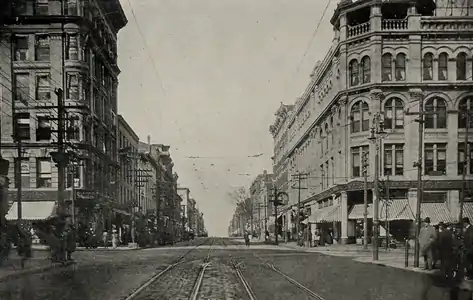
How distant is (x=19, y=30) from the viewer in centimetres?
1377

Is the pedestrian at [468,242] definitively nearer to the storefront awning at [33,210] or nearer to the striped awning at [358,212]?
the striped awning at [358,212]

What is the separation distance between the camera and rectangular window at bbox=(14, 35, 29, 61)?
13.8 m

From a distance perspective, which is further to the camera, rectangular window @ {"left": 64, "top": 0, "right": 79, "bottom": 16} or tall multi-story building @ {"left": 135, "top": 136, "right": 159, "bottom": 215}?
tall multi-story building @ {"left": 135, "top": 136, "right": 159, "bottom": 215}

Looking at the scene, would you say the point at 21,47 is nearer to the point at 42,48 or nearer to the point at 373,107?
the point at 42,48

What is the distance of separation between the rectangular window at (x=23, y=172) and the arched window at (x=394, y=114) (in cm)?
900

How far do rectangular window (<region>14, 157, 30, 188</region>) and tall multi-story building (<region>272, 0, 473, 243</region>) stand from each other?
741 cm

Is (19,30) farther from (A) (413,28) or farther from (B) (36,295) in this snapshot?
(A) (413,28)

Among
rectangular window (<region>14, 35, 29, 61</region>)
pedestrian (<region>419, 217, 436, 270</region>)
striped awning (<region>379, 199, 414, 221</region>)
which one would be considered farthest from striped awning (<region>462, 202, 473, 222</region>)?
rectangular window (<region>14, 35, 29, 61</region>)

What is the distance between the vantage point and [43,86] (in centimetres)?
1428

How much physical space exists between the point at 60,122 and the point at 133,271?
8017 millimetres

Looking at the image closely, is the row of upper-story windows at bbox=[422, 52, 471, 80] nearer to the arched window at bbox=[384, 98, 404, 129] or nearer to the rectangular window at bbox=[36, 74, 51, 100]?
the arched window at bbox=[384, 98, 404, 129]

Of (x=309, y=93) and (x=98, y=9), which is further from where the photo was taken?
(x=309, y=93)

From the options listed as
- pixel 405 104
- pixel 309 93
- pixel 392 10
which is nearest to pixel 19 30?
pixel 392 10

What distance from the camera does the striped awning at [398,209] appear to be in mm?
20195
